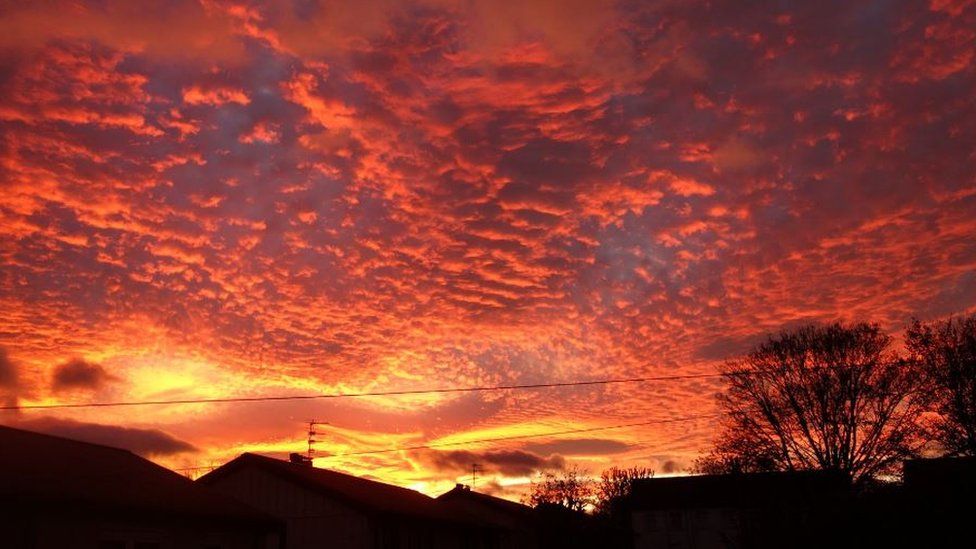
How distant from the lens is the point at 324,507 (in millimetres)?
25391

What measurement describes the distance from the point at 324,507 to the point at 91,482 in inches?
428

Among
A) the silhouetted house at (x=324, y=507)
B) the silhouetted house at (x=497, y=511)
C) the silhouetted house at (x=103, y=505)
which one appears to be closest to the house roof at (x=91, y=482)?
the silhouetted house at (x=103, y=505)

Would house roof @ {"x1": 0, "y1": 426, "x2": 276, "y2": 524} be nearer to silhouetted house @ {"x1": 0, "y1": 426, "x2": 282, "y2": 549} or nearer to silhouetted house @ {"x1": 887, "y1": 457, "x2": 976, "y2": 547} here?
silhouetted house @ {"x1": 0, "y1": 426, "x2": 282, "y2": 549}

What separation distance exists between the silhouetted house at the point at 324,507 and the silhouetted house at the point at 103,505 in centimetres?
382

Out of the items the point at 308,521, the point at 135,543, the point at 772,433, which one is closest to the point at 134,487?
the point at 135,543

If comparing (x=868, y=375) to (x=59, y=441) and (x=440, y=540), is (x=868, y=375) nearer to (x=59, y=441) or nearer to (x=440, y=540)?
(x=440, y=540)

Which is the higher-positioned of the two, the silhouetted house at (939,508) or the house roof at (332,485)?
the house roof at (332,485)

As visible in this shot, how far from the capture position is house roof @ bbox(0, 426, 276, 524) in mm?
13492

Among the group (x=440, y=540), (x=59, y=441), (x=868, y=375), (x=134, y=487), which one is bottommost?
(x=440, y=540)

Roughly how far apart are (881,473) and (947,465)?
2629 centimetres

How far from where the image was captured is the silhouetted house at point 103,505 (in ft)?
43.3

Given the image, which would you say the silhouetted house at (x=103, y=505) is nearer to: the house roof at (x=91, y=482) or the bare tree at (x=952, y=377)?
the house roof at (x=91, y=482)

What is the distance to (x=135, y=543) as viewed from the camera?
51.5 ft

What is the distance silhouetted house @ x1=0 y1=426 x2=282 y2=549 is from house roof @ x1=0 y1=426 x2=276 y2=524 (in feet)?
0.06
